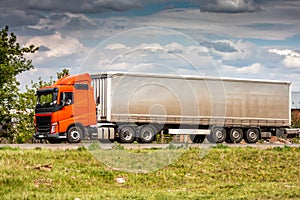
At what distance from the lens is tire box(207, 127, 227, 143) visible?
37.7m

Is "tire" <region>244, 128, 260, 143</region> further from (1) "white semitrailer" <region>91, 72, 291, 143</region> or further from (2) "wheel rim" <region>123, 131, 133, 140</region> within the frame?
(2) "wheel rim" <region>123, 131, 133, 140</region>

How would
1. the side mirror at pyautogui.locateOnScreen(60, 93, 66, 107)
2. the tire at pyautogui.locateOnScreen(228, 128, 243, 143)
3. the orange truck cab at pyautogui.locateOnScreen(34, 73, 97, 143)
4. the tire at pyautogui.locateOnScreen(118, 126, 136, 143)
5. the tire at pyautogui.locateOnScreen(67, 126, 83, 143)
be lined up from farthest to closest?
the tire at pyautogui.locateOnScreen(228, 128, 243, 143)
the tire at pyautogui.locateOnScreen(118, 126, 136, 143)
the tire at pyautogui.locateOnScreen(67, 126, 83, 143)
the orange truck cab at pyautogui.locateOnScreen(34, 73, 97, 143)
the side mirror at pyautogui.locateOnScreen(60, 93, 66, 107)

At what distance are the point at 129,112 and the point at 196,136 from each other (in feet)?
13.6

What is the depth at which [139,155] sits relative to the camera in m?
23.0

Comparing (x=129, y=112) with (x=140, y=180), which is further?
(x=129, y=112)

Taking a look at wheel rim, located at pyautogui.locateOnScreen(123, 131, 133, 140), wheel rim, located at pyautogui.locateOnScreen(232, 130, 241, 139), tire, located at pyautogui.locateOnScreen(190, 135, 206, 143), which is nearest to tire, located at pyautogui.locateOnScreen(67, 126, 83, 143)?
wheel rim, located at pyautogui.locateOnScreen(123, 131, 133, 140)

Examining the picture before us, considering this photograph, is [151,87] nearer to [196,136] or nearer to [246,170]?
[196,136]

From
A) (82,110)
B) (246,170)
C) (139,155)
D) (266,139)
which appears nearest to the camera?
(246,170)

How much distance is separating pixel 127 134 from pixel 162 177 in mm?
15493

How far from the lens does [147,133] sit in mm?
35688

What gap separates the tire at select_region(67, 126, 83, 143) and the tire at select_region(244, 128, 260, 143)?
35.2 feet

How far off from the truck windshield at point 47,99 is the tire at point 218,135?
9223 millimetres

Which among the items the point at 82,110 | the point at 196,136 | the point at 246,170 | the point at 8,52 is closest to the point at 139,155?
the point at 246,170

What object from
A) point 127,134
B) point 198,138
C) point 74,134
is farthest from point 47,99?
point 198,138
